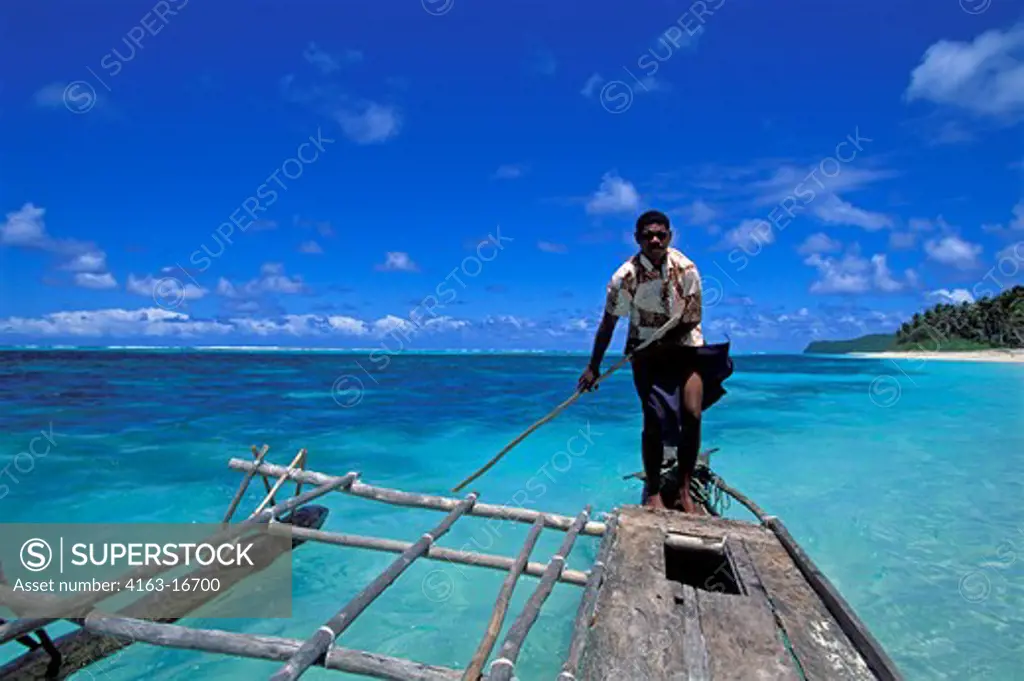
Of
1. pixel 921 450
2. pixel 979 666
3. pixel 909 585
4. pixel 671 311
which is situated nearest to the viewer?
pixel 671 311

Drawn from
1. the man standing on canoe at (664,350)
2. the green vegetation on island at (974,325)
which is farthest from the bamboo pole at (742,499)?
the green vegetation on island at (974,325)

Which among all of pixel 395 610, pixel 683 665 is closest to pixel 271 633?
pixel 395 610

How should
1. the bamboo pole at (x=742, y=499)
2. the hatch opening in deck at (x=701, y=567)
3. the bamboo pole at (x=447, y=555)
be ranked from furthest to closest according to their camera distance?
the bamboo pole at (x=742, y=499) < the bamboo pole at (x=447, y=555) < the hatch opening in deck at (x=701, y=567)

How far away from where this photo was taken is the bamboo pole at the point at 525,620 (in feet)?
7.50

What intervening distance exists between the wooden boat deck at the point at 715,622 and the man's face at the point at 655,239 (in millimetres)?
2092

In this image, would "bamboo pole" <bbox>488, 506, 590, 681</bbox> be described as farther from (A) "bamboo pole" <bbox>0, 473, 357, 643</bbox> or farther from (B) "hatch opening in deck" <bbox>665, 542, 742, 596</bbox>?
(A) "bamboo pole" <bbox>0, 473, 357, 643</bbox>

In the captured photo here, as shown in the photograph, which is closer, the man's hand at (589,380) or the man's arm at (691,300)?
the man's arm at (691,300)

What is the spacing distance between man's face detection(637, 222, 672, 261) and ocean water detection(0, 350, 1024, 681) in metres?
3.97

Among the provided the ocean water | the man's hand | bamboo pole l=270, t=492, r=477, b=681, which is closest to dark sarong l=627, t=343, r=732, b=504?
the man's hand

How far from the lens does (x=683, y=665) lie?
2273 millimetres

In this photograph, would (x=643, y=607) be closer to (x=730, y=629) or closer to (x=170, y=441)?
(x=730, y=629)

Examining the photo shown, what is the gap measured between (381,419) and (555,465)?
910cm

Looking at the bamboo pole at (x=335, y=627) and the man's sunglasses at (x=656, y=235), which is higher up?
the man's sunglasses at (x=656, y=235)

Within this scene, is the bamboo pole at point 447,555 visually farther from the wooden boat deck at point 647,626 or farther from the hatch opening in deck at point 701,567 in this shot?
the hatch opening in deck at point 701,567
